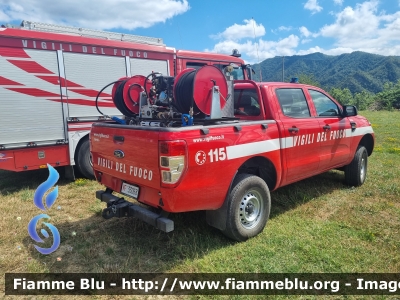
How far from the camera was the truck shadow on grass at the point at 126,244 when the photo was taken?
3275mm

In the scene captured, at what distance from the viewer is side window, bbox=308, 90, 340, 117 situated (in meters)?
4.94

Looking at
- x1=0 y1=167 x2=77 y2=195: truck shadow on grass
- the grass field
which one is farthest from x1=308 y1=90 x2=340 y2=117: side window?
x1=0 y1=167 x2=77 y2=195: truck shadow on grass

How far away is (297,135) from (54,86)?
479 centimetres

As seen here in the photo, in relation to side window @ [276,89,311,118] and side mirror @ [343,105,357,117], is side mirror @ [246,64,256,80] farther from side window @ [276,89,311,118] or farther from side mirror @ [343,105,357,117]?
side window @ [276,89,311,118]

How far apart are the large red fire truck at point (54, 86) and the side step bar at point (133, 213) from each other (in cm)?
286

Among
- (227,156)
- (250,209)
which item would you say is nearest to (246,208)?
(250,209)

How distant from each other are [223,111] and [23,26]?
4681 millimetres

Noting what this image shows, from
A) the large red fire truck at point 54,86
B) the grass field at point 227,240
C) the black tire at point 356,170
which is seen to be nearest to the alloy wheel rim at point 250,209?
the grass field at point 227,240

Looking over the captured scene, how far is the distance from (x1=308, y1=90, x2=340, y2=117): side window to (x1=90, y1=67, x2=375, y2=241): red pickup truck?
0.02 meters

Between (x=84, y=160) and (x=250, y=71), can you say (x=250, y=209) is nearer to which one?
(x=84, y=160)

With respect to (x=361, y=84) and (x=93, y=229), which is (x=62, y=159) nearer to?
(x=93, y=229)

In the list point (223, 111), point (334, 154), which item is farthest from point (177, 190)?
point (334, 154)

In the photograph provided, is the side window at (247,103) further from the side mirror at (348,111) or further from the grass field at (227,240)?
the side mirror at (348,111)

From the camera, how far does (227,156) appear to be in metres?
3.33
